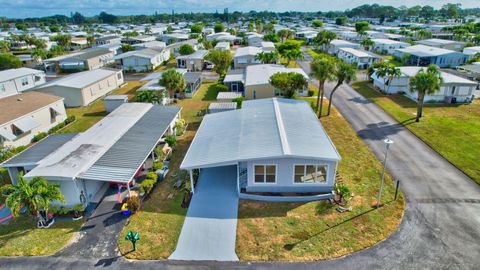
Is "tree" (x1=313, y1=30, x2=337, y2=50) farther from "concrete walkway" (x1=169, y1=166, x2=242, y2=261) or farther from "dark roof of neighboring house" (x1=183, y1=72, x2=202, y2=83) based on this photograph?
"concrete walkway" (x1=169, y1=166, x2=242, y2=261)

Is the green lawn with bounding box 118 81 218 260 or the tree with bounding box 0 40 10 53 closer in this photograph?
the green lawn with bounding box 118 81 218 260

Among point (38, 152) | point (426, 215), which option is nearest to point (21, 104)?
point (38, 152)

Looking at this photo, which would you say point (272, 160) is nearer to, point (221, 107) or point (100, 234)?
point (100, 234)

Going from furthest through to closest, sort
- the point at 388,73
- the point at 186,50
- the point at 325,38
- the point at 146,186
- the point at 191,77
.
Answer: the point at 325,38, the point at 186,50, the point at 191,77, the point at 388,73, the point at 146,186

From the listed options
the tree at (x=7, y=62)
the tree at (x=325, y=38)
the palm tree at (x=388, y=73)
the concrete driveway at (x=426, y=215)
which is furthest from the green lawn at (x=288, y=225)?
the tree at (x=325, y=38)

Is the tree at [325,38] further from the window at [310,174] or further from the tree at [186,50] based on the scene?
the window at [310,174]

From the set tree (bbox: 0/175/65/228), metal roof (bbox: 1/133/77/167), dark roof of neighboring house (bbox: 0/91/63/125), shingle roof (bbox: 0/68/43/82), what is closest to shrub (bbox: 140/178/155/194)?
tree (bbox: 0/175/65/228)

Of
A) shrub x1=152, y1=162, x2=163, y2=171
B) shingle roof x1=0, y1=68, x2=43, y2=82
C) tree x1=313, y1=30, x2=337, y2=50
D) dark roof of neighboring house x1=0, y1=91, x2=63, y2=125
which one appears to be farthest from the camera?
tree x1=313, y1=30, x2=337, y2=50
